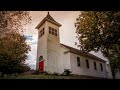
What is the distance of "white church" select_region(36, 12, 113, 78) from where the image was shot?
1664 cm

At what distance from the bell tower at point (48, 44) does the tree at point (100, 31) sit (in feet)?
10.7

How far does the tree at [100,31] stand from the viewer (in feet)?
43.5

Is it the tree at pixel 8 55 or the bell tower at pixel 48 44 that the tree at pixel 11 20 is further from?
the bell tower at pixel 48 44

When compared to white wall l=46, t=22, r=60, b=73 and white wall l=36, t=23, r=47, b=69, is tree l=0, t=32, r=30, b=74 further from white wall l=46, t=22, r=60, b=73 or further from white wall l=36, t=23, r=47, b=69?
white wall l=36, t=23, r=47, b=69

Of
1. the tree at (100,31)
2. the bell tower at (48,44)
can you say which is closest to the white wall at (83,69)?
the bell tower at (48,44)

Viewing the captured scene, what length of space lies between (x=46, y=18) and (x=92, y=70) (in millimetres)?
8832

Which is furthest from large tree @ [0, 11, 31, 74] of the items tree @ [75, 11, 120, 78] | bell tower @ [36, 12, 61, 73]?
tree @ [75, 11, 120, 78]

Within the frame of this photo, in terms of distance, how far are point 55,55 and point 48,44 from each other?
141 cm

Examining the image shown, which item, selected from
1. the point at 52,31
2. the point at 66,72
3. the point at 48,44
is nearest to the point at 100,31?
the point at 66,72

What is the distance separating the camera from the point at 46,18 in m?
18.1
